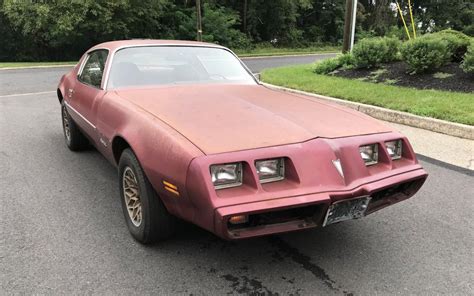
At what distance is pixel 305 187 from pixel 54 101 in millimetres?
8648

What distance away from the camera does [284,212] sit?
2.65 metres

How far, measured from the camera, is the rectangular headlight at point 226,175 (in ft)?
8.29

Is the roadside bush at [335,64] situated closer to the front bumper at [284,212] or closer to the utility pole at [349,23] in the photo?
the utility pole at [349,23]

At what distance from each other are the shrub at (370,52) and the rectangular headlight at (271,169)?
9.05m

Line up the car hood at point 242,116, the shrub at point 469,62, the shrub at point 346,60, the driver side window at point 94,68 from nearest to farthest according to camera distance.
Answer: the car hood at point 242,116 → the driver side window at point 94,68 → the shrub at point 469,62 → the shrub at point 346,60

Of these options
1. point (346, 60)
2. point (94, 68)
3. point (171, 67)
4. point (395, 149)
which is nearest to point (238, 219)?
point (395, 149)

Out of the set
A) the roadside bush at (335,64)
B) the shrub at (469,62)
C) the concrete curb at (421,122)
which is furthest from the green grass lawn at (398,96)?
the roadside bush at (335,64)

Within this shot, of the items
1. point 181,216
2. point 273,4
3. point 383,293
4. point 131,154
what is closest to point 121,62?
point 131,154

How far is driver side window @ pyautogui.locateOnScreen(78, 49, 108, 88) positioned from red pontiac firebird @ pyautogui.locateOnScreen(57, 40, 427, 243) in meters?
0.21

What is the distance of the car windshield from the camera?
414 cm

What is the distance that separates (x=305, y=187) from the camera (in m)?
2.58

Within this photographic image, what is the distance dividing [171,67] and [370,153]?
2.21 metres

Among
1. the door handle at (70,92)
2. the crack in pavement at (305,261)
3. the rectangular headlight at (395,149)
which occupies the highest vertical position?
the door handle at (70,92)

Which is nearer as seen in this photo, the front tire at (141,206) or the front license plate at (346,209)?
the front license plate at (346,209)
